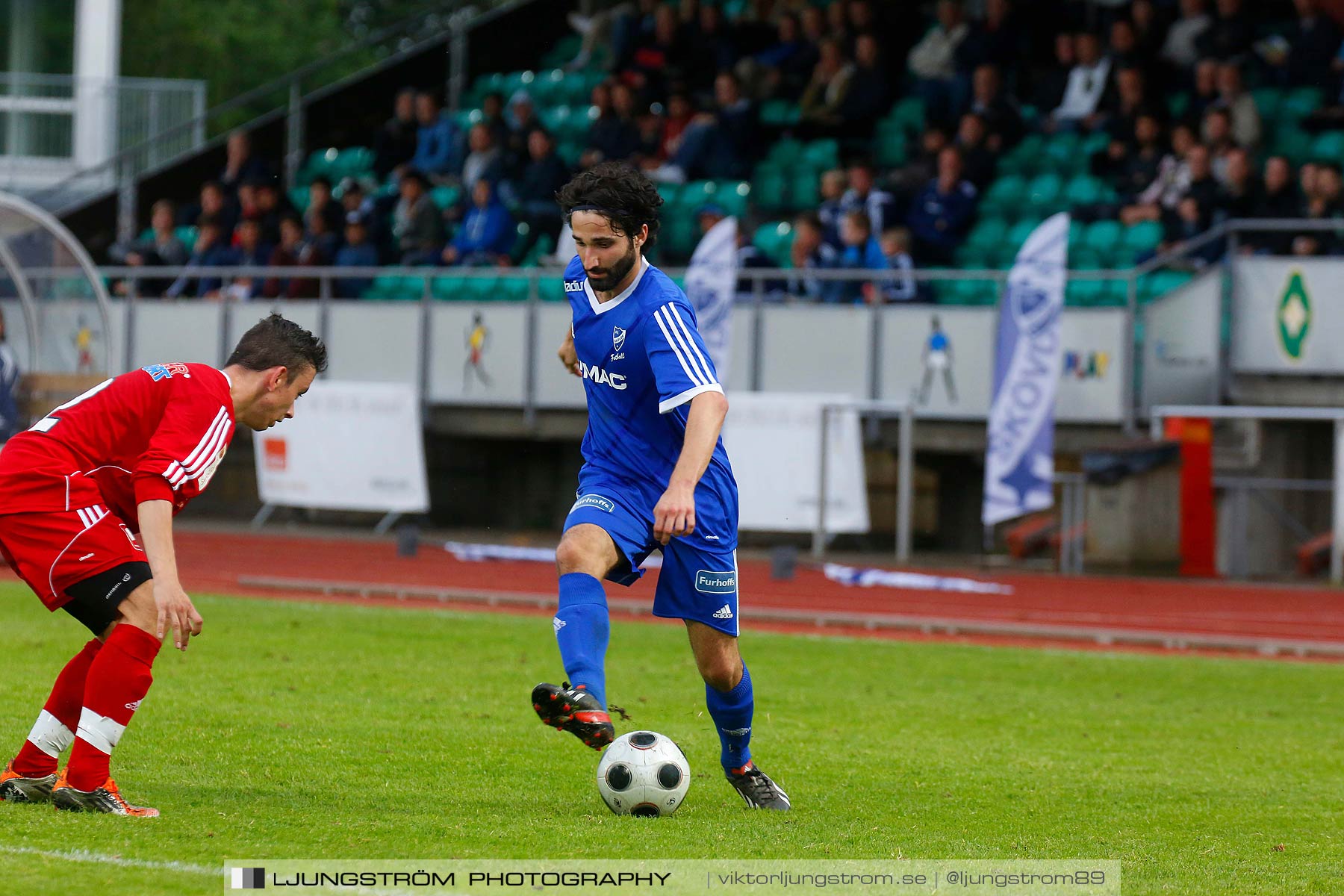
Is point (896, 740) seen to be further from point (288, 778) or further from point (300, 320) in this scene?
point (300, 320)

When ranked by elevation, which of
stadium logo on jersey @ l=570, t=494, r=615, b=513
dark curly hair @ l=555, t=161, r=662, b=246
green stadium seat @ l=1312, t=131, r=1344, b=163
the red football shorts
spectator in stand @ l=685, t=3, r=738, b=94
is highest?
spectator in stand @ l=685, t=3, r=738, b=94

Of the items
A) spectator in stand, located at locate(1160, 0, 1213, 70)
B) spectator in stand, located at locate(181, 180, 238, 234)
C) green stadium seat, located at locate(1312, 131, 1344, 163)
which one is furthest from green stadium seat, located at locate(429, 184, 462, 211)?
green stadium seat, located at locate(1312, 131, 1344, 163)

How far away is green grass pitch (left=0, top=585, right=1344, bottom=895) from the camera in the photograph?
5.29m

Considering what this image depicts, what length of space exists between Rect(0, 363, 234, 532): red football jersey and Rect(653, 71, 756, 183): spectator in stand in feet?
55.3

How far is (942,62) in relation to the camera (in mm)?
22359

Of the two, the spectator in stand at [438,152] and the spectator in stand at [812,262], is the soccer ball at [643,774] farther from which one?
the spectator in stand at [438,152]

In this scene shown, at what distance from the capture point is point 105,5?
27953mm

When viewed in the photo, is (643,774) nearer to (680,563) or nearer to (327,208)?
(680,563)

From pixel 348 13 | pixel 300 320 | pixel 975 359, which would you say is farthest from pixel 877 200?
pixel 348 13

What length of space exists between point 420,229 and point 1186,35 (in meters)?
9.35

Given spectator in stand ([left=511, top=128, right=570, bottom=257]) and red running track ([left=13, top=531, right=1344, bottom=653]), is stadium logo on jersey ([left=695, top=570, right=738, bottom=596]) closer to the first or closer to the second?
red running track ([left=13, top=531, right=1344, bottom=653])

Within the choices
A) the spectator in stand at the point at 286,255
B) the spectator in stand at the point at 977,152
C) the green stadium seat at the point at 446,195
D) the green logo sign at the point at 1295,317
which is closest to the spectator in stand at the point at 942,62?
the spectator in stand at the point at 977,152

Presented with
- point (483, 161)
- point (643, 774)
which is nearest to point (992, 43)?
point (483, 161)

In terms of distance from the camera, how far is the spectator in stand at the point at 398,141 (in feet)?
82.8
